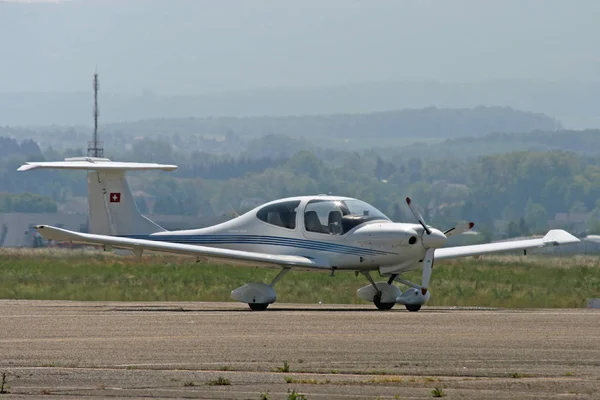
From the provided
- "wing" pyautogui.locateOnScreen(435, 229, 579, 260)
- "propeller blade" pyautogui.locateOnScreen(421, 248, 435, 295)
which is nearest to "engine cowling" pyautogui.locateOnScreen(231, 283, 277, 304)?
"propeller blade" pyautogui.locateOnScreen(421, 248, 435, 295)

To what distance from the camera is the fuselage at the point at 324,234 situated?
26.5 m

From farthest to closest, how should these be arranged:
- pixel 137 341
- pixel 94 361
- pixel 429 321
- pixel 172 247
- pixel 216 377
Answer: pixel 172 247
pixel 429 321
pixel 137 341
pixel 94 361
pixel 216 377

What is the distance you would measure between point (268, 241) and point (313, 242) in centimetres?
100

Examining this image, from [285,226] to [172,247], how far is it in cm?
260

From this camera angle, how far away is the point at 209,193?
19800 centimetres

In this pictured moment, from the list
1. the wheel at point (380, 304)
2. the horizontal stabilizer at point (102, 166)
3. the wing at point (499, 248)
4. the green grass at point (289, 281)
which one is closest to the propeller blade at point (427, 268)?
the wheel at point (380, 304)

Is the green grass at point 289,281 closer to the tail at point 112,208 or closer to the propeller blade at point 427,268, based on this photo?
the tail at point 112,208

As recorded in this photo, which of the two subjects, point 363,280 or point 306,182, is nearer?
point 363,280

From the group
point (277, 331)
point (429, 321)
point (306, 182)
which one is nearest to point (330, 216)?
point (429, 321)

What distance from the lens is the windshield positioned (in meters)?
27.1

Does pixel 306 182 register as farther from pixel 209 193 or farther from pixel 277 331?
pixel 277 331

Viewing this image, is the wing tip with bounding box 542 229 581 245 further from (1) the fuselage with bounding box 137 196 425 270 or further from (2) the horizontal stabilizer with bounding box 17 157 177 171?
(2) the horizontal stabilizer with bounding box 17 157 177 171

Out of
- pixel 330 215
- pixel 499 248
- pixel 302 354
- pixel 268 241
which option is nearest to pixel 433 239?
pixel 330 215

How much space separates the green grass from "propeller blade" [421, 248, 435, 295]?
10.7 ft
